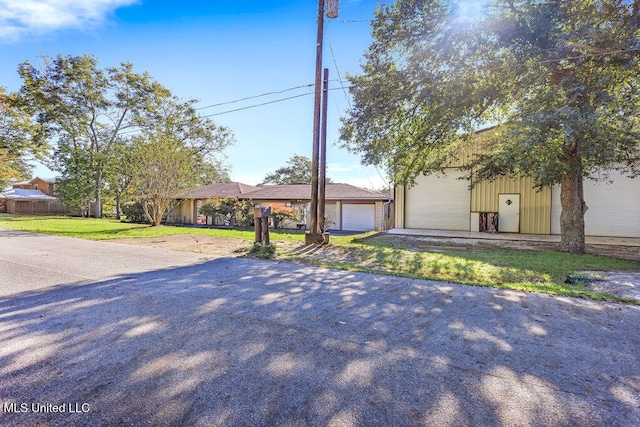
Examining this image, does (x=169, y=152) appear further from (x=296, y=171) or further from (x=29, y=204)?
(x=29, y=204)

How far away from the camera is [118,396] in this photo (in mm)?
1996

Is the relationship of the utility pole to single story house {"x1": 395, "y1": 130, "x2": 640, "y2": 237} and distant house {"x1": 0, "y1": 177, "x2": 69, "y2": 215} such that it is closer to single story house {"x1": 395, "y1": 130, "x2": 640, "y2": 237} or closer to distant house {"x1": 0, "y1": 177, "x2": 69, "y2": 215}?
single story house {"x1": 395, "y1": 130, "x2": 640, "y2": 237}

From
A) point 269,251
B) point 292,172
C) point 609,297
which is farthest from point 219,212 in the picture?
point 292,172

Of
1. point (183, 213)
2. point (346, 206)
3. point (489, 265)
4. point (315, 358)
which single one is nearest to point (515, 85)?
point (489, 265)

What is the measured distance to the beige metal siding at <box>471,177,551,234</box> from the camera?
1476 centimetres

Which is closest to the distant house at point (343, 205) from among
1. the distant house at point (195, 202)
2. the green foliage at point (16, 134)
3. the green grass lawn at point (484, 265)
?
the distant house at point (195, 202)

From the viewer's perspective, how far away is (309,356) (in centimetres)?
257

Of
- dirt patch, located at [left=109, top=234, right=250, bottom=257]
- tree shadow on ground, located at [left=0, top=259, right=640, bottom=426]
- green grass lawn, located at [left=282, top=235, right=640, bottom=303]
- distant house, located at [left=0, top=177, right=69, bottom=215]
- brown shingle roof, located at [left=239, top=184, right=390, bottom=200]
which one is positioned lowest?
tree shadow on ground, located at [left=0, top=259, right=640, bottom=426]

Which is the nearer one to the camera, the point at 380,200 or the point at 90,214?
the point at 380,200

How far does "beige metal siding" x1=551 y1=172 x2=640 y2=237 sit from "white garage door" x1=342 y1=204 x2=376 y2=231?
10845 millimetres

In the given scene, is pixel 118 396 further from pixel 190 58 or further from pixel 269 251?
pixel 190 58

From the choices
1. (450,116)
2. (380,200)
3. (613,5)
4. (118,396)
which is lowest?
(118,396)

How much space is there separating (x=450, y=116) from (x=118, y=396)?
9.79 metres

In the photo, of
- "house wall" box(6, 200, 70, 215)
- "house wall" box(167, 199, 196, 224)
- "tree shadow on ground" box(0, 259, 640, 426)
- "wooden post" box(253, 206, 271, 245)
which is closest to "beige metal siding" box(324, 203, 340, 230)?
"house wall" box(167, 199, 196, 224)
